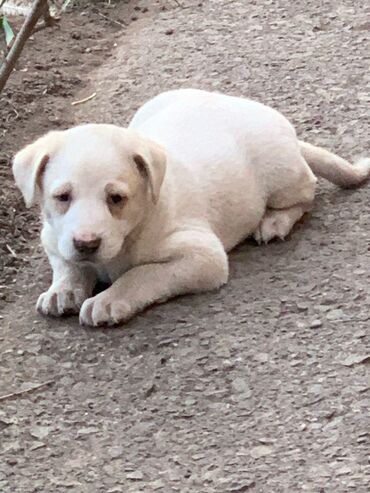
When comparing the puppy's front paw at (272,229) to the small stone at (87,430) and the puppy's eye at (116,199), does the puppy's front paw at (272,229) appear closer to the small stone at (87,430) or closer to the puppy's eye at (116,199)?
the puppy's eye at (116,199)

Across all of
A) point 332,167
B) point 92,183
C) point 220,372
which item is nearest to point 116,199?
point 92,183

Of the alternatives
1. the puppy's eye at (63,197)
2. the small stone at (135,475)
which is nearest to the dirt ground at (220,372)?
the small stone at (135,475)

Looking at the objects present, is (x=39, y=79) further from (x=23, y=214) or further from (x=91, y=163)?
(x=91, y=163)

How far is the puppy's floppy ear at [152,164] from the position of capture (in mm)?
3246

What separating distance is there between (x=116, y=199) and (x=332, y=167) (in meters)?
1.12

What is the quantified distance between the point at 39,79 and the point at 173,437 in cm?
295

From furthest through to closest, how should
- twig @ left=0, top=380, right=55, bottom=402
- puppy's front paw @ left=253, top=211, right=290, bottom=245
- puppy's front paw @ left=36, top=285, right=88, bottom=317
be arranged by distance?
puppy's front paw @ left=253, top=211, right=290, bottom=245 → puppy's front paw @ left=36, top=285, right=88, bottom=317 → twig @ left=0, top=380, right=55, bottom=402

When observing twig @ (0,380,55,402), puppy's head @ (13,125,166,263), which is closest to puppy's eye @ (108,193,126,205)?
puppy's head @ (13,125,166,263)

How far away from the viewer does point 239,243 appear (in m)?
3.79

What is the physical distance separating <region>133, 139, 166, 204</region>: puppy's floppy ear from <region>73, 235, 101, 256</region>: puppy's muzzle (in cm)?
29

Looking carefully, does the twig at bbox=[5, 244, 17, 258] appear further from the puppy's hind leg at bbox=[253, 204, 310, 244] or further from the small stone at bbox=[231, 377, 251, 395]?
the small stone at bbox=[231, 377, 251, 395]

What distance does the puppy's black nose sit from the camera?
3.07m

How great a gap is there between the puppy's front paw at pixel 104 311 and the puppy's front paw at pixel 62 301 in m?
0.08

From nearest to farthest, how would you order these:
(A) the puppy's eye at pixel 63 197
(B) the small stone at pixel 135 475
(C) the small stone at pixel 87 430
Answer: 1. (B) the small stone at pixel 135 475
2. (C) the small stone at pixel 87 430
3. (A) the puppy's eye at pixel 63 197
